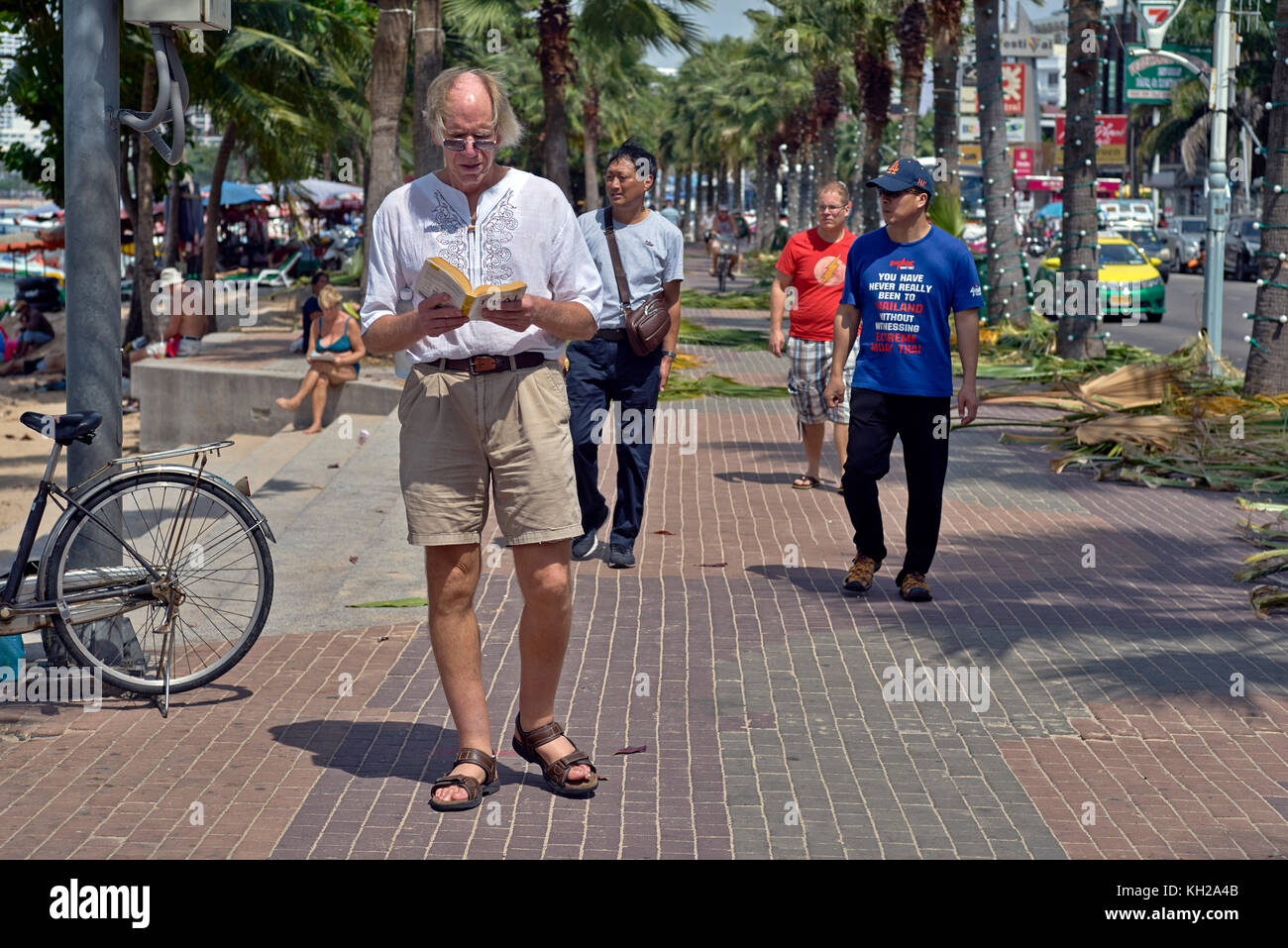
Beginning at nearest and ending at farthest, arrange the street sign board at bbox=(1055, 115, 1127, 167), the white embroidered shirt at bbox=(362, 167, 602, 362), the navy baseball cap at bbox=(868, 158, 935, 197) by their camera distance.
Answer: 1. the white embroidered shirt at bbox=(362, 167, 602, 362)
2. the navy baseball cap at bbox=(868, 158, 935, 197)
3. the street sign board at bbox=(1055, 115, 1127, 167)

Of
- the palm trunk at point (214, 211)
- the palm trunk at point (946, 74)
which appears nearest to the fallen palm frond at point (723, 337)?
the palm trunk at point (946, 74)

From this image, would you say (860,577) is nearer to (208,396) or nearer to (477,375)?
(477,375)

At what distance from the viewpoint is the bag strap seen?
7.54 m

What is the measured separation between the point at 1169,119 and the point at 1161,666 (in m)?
74.2

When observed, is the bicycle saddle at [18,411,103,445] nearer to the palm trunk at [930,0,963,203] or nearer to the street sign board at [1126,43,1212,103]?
the palm trunk at [930,0,963,203]

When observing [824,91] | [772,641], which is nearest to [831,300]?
[772,641]

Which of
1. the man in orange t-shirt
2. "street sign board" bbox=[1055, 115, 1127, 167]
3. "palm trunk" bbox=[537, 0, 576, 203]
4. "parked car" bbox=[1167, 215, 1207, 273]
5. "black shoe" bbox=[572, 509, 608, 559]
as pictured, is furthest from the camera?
"street sign board" bbox=[1055, 115, 1127, 167]

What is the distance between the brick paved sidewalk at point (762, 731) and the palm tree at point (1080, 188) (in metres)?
9.22

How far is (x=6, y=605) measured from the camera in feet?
17.0

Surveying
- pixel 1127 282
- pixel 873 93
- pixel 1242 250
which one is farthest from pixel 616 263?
pixel 1242 250

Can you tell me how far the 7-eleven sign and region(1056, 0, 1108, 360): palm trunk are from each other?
3231 millimetres

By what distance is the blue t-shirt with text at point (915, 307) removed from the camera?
6.85 meters

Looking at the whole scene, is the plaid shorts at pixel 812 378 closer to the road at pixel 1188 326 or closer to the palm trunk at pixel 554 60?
the road at pixel 1188 326

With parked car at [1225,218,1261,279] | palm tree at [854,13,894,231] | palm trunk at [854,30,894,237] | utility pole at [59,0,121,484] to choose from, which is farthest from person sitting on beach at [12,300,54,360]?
parked car at [1225,218,1261,279]
